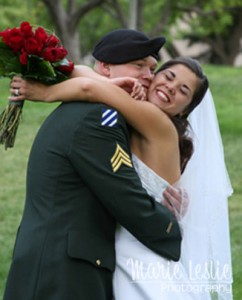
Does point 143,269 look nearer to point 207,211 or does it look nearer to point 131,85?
point 207,211

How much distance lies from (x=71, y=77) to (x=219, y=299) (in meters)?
1.37

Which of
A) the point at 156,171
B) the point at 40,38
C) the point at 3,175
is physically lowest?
the point at 3,175

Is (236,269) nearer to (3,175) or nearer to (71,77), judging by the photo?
(71,77)

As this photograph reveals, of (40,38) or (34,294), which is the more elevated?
(40,38)

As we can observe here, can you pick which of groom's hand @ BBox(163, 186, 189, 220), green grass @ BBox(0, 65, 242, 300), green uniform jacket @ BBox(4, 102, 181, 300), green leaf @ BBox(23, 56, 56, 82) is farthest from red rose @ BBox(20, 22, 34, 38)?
green grass @ BBox(0, 65, 242, 300)

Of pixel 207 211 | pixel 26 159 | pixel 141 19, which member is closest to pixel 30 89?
pixel 207 211

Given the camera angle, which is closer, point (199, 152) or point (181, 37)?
point (199, 152)

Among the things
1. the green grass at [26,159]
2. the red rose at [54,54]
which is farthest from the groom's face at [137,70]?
the green grass at [26,159]

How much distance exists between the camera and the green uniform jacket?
11.4 feet

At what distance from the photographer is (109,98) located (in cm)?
353

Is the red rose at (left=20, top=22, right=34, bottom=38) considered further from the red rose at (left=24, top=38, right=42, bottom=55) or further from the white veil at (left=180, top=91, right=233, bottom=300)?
the white veil at (left=180, top=91, right=233, bottom=300)

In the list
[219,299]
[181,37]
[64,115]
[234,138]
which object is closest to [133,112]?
[64,115]

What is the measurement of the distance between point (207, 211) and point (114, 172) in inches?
31.1

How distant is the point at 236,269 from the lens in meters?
6.68
